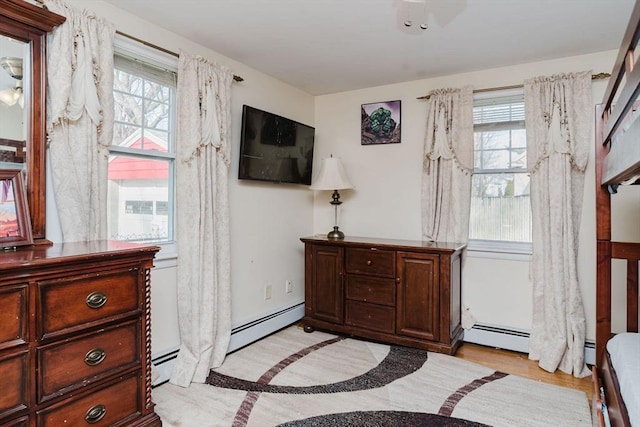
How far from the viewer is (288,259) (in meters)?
3.74

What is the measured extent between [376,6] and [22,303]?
2185mm

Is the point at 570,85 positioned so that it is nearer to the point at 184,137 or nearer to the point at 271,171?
the point at 271,171

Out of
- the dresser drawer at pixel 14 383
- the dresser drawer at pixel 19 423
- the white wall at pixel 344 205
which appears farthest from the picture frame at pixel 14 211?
the white wall at pixel 344 205

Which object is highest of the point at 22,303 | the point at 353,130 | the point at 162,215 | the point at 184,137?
the point at 353,130

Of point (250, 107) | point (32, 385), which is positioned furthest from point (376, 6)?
point (32, 385)

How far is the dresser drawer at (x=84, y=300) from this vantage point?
4.61 ft

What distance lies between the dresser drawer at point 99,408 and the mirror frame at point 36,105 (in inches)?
30.8

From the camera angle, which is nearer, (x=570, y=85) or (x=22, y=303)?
(x=22, y=303)

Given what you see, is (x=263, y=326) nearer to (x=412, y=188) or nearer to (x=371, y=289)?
(x=371, y=289)

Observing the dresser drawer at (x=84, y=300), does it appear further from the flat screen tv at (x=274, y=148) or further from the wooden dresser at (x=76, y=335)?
the flat screen tv at (x=274, y=148)

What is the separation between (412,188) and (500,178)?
0.73 meters

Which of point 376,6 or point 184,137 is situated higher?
point 376,6

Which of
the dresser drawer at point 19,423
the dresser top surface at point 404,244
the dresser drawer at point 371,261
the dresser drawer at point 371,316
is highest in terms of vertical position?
the dresser top surface at point 404,244

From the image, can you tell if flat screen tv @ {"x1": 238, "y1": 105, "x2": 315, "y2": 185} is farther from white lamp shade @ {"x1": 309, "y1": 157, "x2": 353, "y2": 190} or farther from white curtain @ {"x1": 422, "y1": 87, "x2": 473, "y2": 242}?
white curtain @ {"x1": 422, "y1": 87, "x2": 473, "y2": 242}
